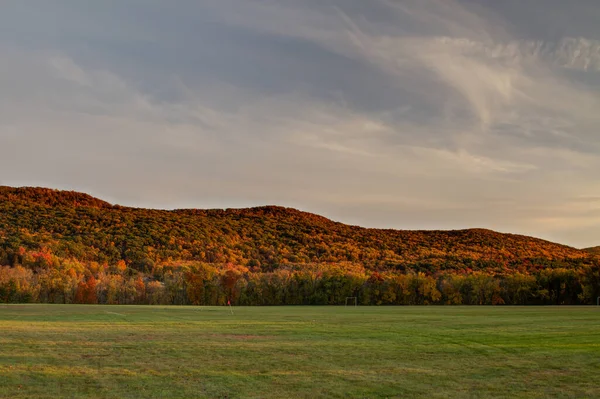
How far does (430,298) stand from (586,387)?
8442 centimetres

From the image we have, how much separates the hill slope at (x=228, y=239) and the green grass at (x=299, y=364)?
84441 millimetres

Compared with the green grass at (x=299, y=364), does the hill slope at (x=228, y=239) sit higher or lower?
higher

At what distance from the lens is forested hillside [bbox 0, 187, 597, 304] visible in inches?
3829

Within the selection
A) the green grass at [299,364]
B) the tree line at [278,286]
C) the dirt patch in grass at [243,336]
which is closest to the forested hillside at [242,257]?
the tree line at [278,286]

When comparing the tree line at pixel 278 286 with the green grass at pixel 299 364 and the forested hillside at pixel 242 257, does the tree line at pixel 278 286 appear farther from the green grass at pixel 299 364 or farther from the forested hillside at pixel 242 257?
the green grass at pixel 299 364

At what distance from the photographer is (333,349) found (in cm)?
2348

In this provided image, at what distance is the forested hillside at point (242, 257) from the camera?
319 feet

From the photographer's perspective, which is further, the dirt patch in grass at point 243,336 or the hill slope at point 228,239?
the hill slope at point 228,239

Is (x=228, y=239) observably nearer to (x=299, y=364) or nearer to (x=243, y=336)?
(x=243, y=336)

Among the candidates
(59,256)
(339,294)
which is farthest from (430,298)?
(59,256)

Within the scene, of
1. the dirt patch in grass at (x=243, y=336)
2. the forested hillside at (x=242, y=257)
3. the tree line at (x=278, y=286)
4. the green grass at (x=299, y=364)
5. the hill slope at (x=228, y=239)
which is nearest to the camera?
the green grass at (x=299, y=364)

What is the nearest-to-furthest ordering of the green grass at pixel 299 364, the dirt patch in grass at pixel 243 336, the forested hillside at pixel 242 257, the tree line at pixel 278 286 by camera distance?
the green grass at pixel 299 364, the dirt patch in grass at pixel 243 336, the tree line at pixel 278 286, the forested hillside at pixel 242 257

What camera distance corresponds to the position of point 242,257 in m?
128

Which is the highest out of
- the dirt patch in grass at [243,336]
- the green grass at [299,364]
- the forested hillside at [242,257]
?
the forested hillside at [242,257]
